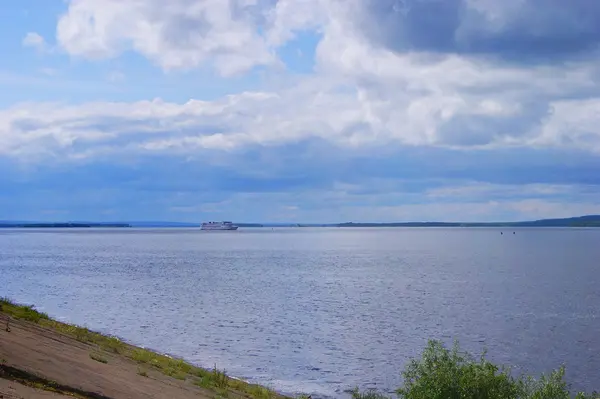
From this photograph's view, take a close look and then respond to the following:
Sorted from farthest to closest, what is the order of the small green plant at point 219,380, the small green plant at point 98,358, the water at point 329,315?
the water at point 329,315 → the small green plant at point 219,380 → the small green plant at point 98,358

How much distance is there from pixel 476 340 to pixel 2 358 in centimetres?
3212

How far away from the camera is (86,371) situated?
74.5 feet

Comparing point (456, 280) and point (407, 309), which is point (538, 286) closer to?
point (456, 280)

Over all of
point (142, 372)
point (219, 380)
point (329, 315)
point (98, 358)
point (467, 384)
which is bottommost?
point (329, 315)

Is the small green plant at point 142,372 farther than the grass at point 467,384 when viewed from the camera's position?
Yes

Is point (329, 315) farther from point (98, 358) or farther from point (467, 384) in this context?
point (467, 384)

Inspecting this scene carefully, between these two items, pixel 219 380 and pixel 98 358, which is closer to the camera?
pixel 98 358

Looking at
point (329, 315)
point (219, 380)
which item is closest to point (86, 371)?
point (219, 380)

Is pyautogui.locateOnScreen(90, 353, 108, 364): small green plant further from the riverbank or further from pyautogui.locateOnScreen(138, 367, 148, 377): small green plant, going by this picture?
pyautogui.locateOnScreen(138, 367, 148, 377): small green plant

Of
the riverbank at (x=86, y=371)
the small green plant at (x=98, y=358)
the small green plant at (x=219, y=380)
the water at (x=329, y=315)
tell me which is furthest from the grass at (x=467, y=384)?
the small green plant at (x=98, y=358)

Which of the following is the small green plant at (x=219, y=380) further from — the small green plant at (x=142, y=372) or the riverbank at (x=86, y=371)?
the small green plant at (x=142, y=372)

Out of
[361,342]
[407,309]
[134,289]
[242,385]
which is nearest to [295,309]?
[407,309]

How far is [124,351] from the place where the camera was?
3312cm

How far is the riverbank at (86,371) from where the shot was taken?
19250 mm
